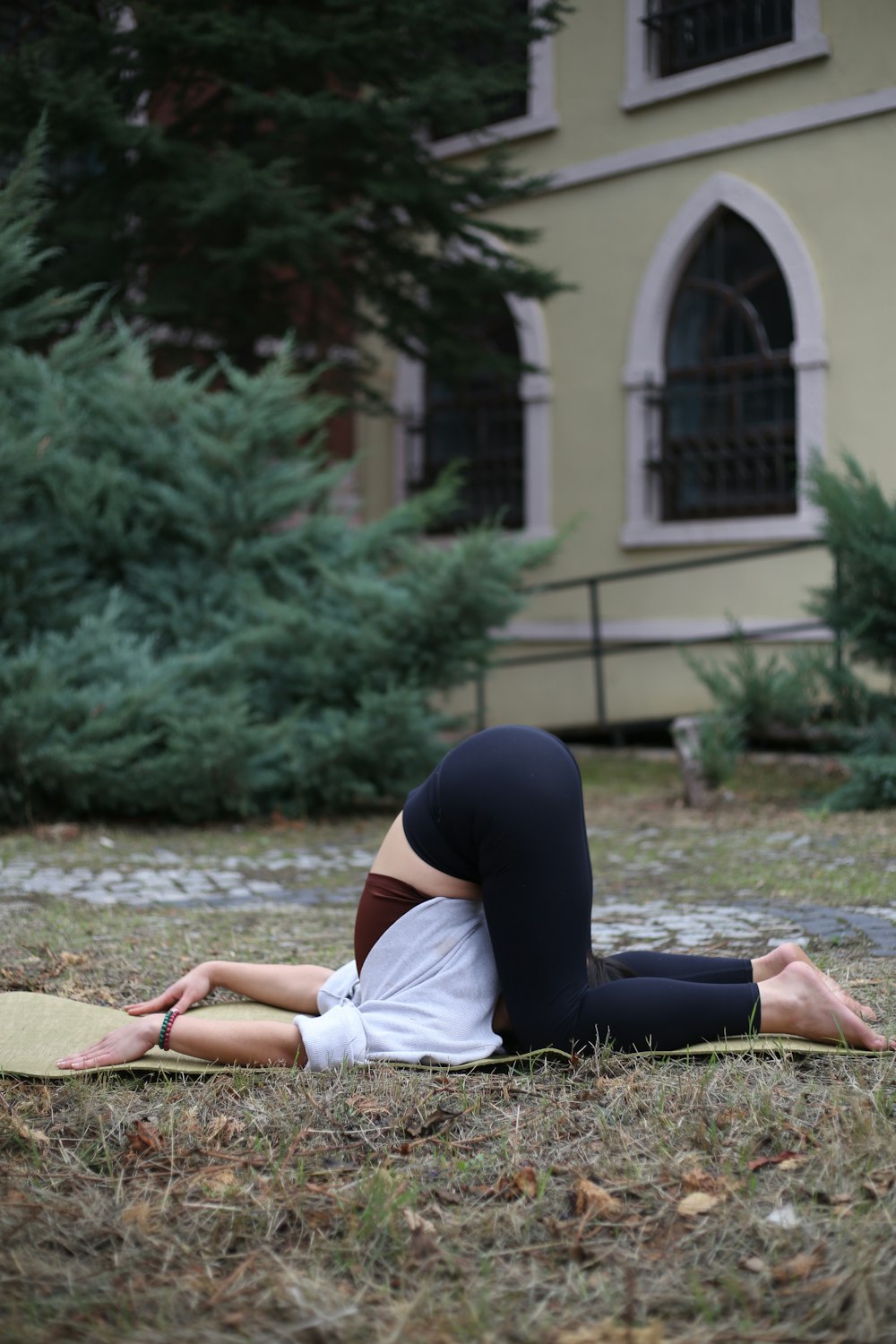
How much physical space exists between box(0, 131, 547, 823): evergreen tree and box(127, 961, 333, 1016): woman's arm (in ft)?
12.3

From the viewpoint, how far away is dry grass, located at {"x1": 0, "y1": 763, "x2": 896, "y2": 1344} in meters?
2.11

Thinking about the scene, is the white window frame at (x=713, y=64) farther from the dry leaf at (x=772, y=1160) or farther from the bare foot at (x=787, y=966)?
the dry leaf at (x=772, y=1160)

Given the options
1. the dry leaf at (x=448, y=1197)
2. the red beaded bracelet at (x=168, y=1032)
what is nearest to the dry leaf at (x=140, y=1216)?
the dry leaf at (x=448, y=1197)

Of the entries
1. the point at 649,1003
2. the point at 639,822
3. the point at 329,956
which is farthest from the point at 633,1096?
the point at 639,822

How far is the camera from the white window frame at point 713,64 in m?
11.2

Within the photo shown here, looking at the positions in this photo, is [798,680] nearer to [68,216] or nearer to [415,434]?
[68,216]

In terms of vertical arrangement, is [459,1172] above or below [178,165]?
below

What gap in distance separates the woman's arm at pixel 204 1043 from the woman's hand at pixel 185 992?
19cm

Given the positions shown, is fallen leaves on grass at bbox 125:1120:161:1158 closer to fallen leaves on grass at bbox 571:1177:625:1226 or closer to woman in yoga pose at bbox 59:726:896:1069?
woman in yoga pose at bbox 59:726:896:1069

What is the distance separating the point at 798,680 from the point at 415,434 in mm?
7117

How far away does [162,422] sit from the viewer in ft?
27.4

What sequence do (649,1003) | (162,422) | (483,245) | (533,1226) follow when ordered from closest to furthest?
(533,1226) → (649,1003) → (162,422) → (483,245)

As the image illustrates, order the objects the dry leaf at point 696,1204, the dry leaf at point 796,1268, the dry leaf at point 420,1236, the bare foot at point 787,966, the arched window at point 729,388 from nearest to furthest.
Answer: the dry leaf at point 796,1268 < the dry leaf at point 420,1236 < the dry leaf at point 696,1204 < the bare foot at point 787,966 < the arched window at point 729,388

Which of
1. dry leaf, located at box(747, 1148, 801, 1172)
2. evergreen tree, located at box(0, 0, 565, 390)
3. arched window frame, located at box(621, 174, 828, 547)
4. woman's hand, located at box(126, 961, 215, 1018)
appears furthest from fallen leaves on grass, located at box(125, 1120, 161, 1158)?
arched window frame, located at box(621, 174, 828, 547)
